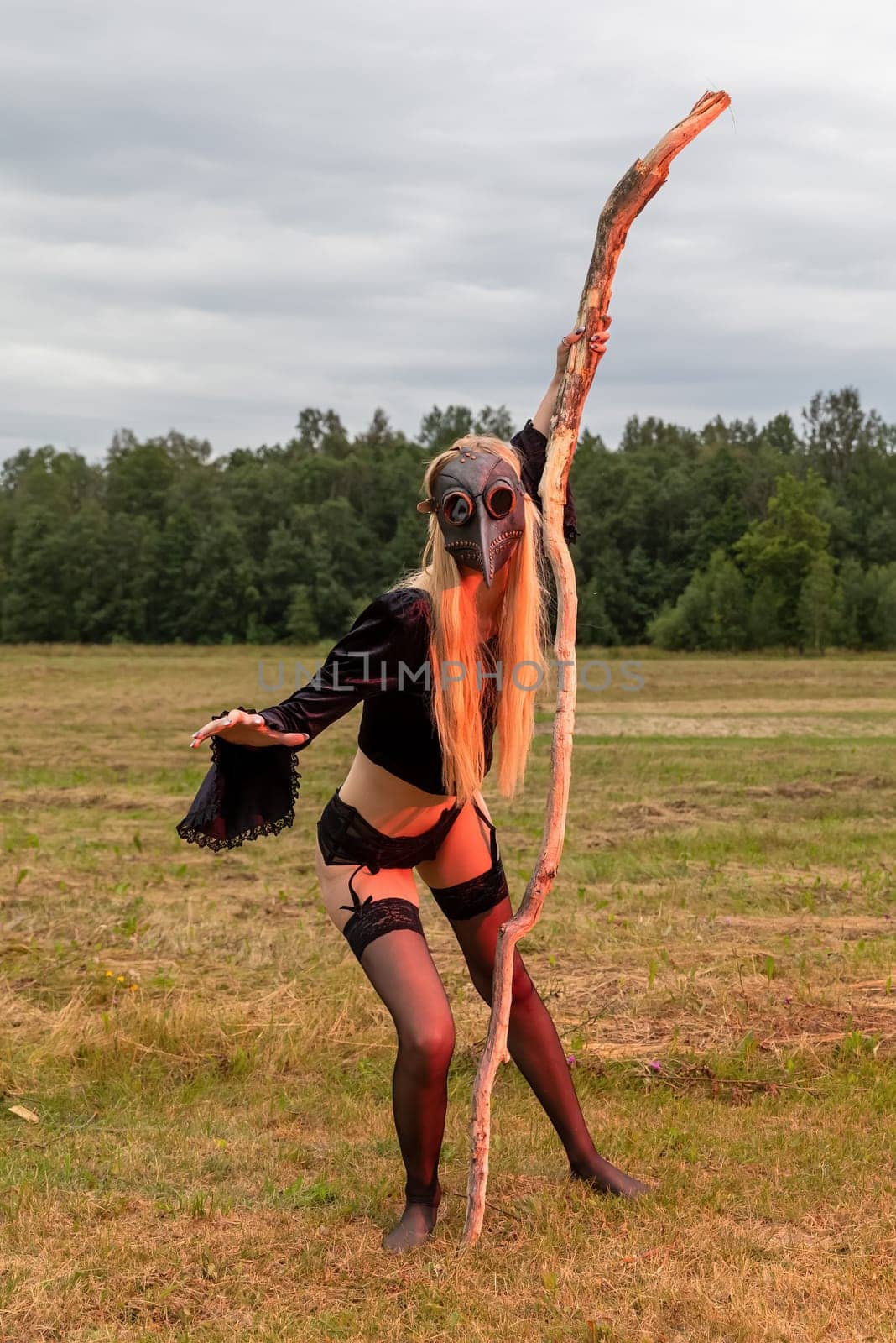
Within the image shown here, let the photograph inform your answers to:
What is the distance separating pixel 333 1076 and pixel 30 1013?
1515 mm

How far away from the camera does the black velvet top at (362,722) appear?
13.0 ft

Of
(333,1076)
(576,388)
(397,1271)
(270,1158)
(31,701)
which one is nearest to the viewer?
(397,1271)

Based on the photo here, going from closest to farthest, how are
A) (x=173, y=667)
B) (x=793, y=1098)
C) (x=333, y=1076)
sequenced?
1. (x=793, y=1098)
2. (x=333, y=1076)
3. (x=173, y=667)

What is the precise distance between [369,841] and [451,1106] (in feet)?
6.25

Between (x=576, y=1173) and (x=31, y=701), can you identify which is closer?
(x=576, y=1173)

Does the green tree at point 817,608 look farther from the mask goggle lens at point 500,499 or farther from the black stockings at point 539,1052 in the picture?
the mask goggle lens at point 500,499

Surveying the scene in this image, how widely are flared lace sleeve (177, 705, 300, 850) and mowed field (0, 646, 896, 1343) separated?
129 centimetres

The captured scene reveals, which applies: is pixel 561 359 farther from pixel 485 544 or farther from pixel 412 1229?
pixel 412 1229

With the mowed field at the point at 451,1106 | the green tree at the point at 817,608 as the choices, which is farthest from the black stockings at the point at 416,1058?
the green tree at the point at 817,608

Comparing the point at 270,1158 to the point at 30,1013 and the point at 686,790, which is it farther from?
the point at 686,790

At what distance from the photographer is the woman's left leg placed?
436cm

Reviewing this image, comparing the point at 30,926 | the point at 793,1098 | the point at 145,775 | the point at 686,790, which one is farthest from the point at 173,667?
the point at 793,1098

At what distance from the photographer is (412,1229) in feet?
13.5

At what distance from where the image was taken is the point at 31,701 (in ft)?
94.4
